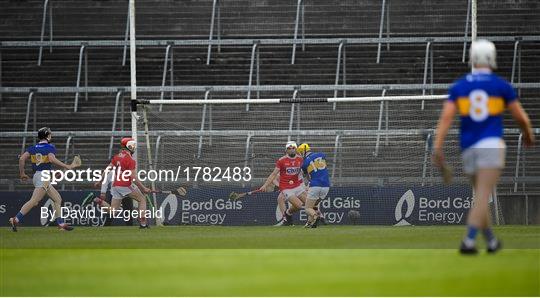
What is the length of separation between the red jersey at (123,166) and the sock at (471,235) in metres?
16.9

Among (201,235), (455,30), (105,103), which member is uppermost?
(455,30)

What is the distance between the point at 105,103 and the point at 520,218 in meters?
12.7

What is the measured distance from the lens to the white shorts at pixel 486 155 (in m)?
13.3

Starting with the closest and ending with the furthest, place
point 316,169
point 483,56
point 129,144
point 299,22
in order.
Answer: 1. point 483,56
2. point 316,169
3. point 129,144
4. point 299,22

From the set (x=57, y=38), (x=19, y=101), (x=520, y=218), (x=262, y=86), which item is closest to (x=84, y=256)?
(x=520, y=218)

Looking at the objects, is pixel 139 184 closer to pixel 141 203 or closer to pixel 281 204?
pixel 141 203

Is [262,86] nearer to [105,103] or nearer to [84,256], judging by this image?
[105,103]

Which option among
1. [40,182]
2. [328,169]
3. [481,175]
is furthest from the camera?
[328,169]

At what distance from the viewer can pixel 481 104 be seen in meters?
13.5

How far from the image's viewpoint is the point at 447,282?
10961 millimetres

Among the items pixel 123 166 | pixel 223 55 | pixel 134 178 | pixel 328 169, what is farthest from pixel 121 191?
pixel 223 55

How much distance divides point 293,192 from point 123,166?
13.2 ft

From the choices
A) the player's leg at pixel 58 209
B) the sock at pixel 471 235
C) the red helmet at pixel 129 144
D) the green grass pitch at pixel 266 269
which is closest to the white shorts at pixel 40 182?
the player's leg at pixel 58 209

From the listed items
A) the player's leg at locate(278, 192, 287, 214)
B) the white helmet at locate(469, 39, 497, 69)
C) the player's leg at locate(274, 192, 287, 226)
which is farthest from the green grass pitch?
the player's leg at locate(278, 192, 287, 214)
